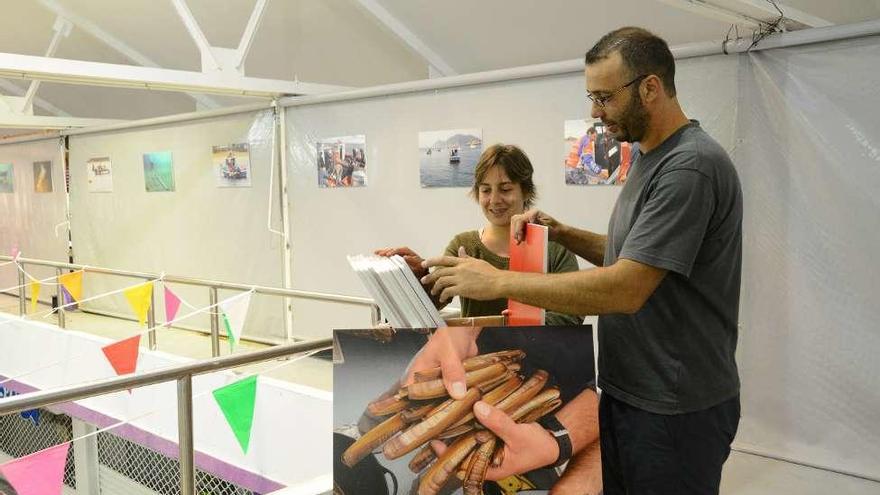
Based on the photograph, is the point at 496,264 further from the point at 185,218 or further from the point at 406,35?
the point at 185,218

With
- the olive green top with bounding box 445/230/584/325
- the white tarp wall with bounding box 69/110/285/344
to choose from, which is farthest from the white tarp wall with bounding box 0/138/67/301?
the olive green top with bounding box 445/230/584/325

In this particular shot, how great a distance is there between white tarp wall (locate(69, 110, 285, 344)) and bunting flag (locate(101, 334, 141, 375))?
9.50 ft

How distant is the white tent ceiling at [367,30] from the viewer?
4.13m

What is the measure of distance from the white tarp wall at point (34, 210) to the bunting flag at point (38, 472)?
26.7ft

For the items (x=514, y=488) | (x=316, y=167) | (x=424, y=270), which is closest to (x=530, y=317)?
(x=424, y=270)

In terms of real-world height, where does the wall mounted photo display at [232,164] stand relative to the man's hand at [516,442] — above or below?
above

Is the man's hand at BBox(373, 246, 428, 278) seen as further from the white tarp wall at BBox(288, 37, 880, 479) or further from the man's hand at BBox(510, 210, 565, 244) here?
the white tarp wall at BBox(288, 37, 880, 479)

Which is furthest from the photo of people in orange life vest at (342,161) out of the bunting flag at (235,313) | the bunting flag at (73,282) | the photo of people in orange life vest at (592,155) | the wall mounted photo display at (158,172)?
the wall mounted photo display at (158,172)

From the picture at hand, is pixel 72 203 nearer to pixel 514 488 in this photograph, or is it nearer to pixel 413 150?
pixel 413 150

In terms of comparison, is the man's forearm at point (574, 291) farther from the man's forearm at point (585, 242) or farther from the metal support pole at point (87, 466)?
the metal support pole at point (87, 466)

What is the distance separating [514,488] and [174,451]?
3.66 meters

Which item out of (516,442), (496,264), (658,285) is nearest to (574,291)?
(658,285)

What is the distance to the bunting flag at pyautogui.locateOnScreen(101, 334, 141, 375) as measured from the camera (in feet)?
10.9

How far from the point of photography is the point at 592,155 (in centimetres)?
421
